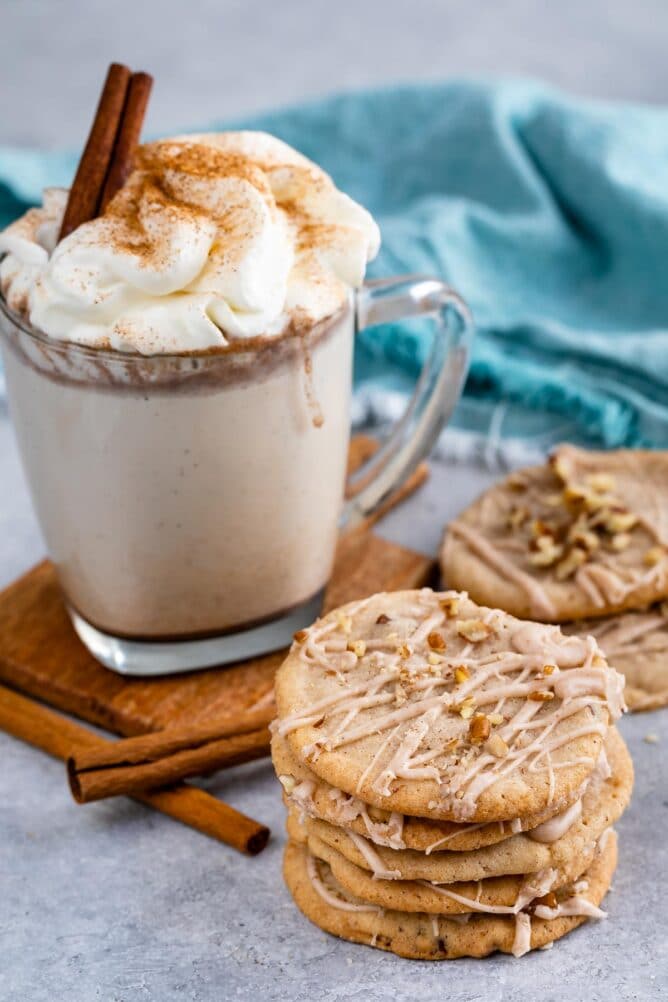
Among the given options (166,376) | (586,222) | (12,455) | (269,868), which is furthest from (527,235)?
(269,868)

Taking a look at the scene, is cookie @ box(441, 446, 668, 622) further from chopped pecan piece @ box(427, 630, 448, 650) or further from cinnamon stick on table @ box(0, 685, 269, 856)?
cinnamon stick on table @ box(0, 685, 269, 856)

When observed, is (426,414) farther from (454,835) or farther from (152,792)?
(454,835)

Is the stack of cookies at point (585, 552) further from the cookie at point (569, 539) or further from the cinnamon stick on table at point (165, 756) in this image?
the cinnamon stick on table at point (165, 756)

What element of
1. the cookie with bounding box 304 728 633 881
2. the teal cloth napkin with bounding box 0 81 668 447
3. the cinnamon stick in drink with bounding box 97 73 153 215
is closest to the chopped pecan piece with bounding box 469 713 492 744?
the cookie with bounding box 304 728 633 881

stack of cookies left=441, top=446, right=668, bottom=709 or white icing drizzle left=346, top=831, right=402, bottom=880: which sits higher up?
white icing drizzle left=346, top=831, right=402, bottom=880

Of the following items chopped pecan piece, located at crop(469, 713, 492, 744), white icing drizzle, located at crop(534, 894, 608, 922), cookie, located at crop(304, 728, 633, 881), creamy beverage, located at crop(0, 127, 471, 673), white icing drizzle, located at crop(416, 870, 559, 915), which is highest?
creamy beverage, located at crop(0, 127, 471, 673)

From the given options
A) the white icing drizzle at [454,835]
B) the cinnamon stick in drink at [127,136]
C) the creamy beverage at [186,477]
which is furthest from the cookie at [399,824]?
the cinnamon stick in drink at [127,136]
